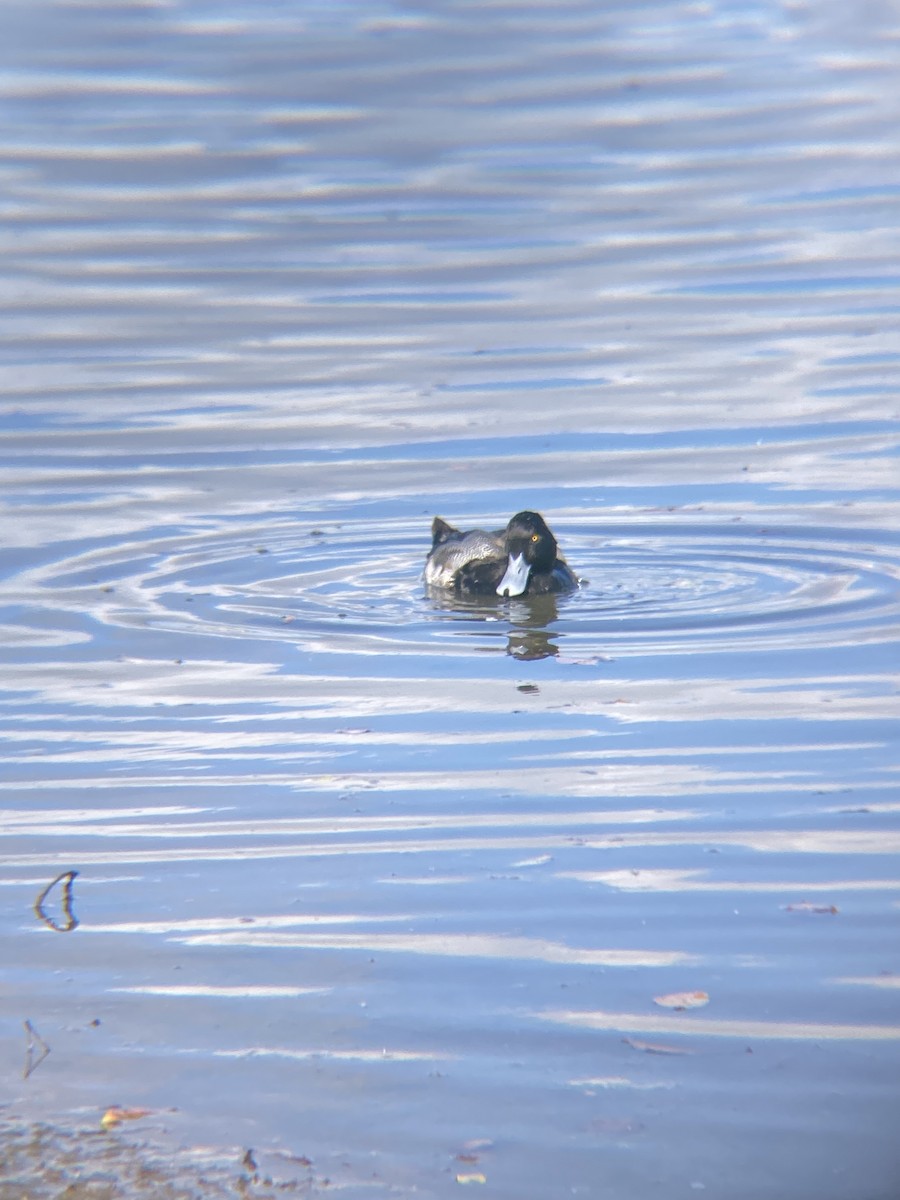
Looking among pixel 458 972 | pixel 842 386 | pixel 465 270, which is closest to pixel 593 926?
pixel 458 972

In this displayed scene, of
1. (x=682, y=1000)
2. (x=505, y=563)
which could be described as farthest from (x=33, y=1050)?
(x=505, y=563)

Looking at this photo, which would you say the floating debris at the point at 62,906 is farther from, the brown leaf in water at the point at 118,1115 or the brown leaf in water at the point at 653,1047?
the brown leaf in water at the point at 653,1047

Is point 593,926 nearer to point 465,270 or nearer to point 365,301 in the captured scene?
point 365,301

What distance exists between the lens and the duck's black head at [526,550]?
11719 mm

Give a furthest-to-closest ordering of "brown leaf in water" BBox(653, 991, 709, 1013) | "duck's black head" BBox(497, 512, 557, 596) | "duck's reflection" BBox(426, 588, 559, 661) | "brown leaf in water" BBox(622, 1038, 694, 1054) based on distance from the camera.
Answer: "duck's black head" BBox(497, 512, 557, 596), "duck's reflection" BBox(426, 588, 559, 661), "brown leaf in water" BBox(653, 991, 709, 1013), "brown leaf in water" BBox(622, 1038, 694, 1054)

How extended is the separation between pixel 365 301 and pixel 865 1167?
18.9m

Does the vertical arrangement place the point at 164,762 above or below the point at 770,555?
below

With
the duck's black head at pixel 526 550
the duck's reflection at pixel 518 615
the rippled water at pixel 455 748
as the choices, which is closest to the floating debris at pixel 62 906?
the rippled water at pixel 455 748

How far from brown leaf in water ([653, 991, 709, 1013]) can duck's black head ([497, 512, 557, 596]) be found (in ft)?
20.0

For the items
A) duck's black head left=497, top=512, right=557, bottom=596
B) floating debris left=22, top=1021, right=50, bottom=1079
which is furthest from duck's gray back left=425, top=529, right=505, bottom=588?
floating debris left=22, top=1021, right=50, bottom=1079

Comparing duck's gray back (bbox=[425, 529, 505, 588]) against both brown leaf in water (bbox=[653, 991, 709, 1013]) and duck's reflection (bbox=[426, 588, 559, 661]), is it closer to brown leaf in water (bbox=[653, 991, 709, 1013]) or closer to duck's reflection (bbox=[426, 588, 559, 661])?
duck's reflection (bbox=[426, 588, 559, 661])

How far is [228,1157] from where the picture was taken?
4938mm

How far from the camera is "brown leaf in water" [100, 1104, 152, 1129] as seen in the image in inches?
202

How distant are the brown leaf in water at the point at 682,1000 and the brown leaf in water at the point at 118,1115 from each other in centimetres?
147
